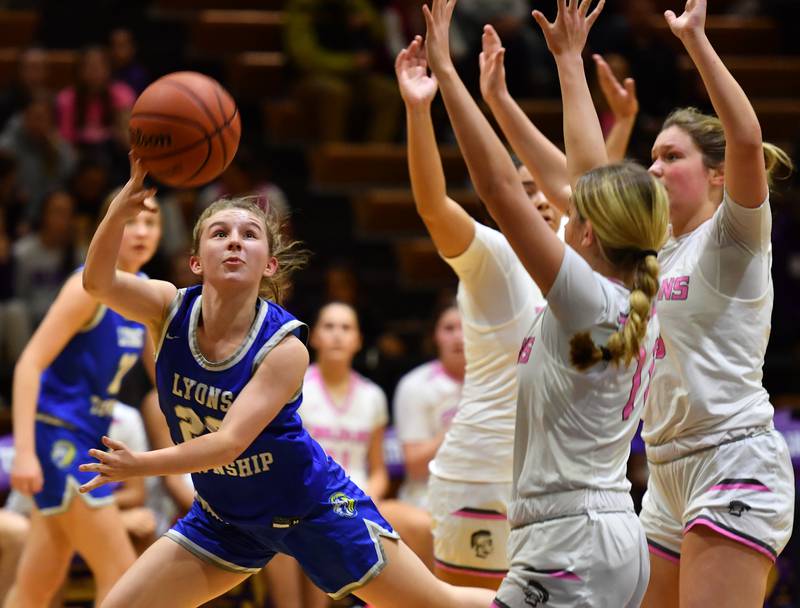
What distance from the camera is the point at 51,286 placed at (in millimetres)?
8586

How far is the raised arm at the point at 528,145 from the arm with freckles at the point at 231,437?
1080mm

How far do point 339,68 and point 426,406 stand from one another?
4631 millimetres

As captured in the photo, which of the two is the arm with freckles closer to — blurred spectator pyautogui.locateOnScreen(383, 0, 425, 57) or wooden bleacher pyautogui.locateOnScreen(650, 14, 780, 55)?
blurred spectator pyautogui.locateOnScreen(383, 0, 425, 57)

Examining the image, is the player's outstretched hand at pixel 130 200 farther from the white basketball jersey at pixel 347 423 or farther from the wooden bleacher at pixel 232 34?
the wooden bleacher at pixel 232 34

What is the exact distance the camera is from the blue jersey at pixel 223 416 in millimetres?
3740

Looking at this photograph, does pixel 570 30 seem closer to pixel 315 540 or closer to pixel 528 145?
pixel 528 145

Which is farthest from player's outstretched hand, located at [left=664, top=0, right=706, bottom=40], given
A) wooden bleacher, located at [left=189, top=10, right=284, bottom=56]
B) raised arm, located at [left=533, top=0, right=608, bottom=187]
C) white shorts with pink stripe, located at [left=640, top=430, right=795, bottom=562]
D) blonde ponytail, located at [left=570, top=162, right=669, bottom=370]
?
wooden bleacher, located at [left=189, top=10, right=284, bottom=56]

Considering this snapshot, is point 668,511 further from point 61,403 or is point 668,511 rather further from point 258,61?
point 258,61

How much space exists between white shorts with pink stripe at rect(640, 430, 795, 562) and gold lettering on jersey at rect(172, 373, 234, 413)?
4.40ft

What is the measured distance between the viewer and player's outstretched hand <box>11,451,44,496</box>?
496 cm

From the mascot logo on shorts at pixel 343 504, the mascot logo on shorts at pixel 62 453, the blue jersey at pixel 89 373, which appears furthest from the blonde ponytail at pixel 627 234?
the mascot logo on shorts at pixel 62 453

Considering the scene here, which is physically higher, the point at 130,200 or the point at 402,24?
the point at 402,24

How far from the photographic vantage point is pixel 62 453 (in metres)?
5.20

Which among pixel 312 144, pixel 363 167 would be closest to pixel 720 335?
pixel 363 167
